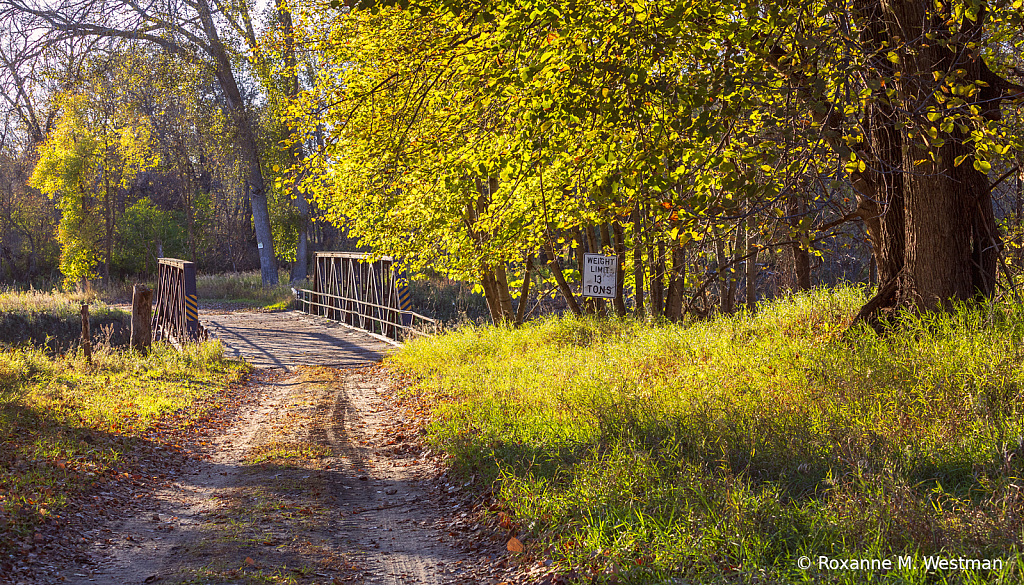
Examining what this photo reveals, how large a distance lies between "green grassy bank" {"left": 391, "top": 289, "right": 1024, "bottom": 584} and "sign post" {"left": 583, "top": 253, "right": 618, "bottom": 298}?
10.4 feet

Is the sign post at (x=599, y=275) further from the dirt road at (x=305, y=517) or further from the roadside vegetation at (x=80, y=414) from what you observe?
the roadside vegetation at (x=80, y=414)

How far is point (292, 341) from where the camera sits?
69.9 ft

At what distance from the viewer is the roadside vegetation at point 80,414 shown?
233 inches

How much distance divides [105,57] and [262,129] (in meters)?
7.44

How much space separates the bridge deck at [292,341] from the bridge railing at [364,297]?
1.59ft

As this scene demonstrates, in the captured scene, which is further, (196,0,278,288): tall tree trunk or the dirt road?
(196,0,278,288): tall tree trunk

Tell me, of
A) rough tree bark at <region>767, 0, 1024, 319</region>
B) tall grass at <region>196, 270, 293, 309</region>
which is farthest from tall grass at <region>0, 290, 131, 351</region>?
rough tree bark at <region>767, 0, 1024, 319</region>

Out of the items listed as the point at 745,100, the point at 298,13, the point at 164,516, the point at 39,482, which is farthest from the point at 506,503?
the point at 298,13

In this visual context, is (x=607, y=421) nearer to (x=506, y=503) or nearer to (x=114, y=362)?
(x=506, y=503)

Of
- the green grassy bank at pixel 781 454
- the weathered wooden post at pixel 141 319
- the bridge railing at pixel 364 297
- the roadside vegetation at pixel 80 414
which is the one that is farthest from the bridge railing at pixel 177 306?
the green grassy bank at pixel 781 454

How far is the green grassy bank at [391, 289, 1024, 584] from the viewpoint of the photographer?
3.62 metres

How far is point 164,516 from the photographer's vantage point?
5.96 metres

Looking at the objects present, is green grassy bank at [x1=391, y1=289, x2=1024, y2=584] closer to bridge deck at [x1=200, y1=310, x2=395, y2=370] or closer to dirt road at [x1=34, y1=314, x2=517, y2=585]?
dirt road at [x1=34, y1=314, x2=517, y2=585]

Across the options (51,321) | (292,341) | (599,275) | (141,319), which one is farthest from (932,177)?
(51,321)
